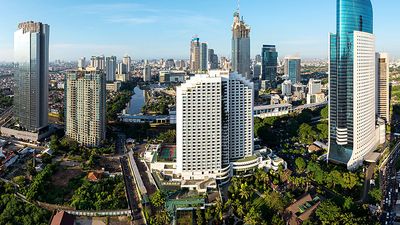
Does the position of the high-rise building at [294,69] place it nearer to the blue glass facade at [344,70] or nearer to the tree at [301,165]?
the blue glass facade at [344,70]

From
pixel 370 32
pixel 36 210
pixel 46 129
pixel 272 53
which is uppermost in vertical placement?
pixel 272 53

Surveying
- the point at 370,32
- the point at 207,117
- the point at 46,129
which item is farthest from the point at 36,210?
the point at 370,32

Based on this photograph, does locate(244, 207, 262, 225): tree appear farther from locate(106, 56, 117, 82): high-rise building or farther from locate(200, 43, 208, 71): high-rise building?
locate(106, 56, 117, 82): high-rise building

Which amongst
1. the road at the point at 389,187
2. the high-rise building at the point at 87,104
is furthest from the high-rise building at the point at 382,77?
the high-rise building at the point at 87,104

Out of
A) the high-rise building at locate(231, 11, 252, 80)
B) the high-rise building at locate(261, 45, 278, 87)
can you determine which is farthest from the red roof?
the high-rise building at locate(261, 45, 278, 87)

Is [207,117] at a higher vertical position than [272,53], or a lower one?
lower

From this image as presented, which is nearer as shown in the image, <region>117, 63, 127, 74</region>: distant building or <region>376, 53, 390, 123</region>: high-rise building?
<region>376, 53, 390, 123</region>: high-rise building

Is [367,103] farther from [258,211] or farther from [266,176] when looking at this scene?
[258,211]
